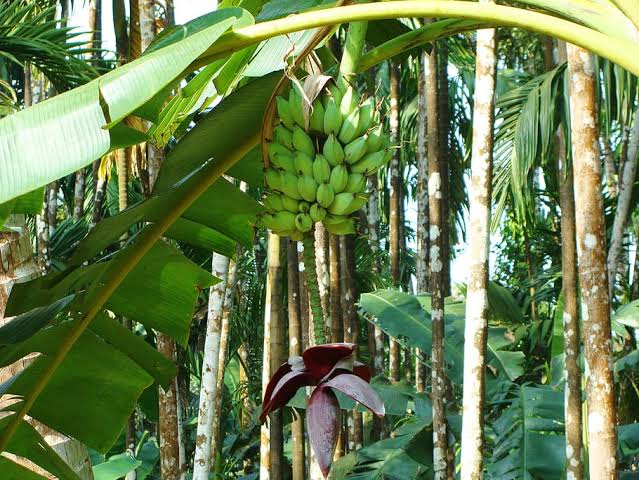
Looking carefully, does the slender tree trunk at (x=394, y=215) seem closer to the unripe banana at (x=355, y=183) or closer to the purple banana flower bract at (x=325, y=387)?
the unripe banana at (x=355, y=183)

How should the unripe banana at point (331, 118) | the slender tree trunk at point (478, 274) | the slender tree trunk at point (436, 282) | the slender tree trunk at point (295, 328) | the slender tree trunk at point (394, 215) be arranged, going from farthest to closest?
the slender tree trunk at point (394, 215) < the slender tree trunk at point (295, 328) < the slender tree trunk at point (436, 282) < the slender tree trunk at point (478, 274) < the unripe banana at point (331, 118)

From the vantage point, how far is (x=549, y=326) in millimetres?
7410

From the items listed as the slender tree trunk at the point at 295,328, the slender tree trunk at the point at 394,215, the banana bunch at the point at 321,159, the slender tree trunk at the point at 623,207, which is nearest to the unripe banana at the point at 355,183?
→ the banana bunch at the point at 321,159

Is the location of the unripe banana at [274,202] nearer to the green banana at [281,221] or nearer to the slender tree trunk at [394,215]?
the green banana at [281,221]

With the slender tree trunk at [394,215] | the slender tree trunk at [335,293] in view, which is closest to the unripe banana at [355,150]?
the slender tree trunk at [335,293]

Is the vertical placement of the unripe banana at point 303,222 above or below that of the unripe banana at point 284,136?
below

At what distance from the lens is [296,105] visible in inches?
67.2

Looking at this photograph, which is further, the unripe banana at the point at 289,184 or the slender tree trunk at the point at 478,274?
the slender tree trunk at the point at 478,274

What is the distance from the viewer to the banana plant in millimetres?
1358

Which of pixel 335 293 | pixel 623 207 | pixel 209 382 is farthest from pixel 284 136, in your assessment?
pixel 623 207

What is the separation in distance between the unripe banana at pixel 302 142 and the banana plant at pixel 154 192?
0.20 meters

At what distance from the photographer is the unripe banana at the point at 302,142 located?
1.71m

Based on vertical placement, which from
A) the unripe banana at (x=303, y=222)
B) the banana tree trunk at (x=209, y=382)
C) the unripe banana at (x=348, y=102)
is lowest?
the banana tree trunk at (x=209, y=382)

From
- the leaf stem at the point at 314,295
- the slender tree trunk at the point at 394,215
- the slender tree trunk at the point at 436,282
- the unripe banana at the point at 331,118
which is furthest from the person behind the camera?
the slender tree trunk at the point at 394,215
